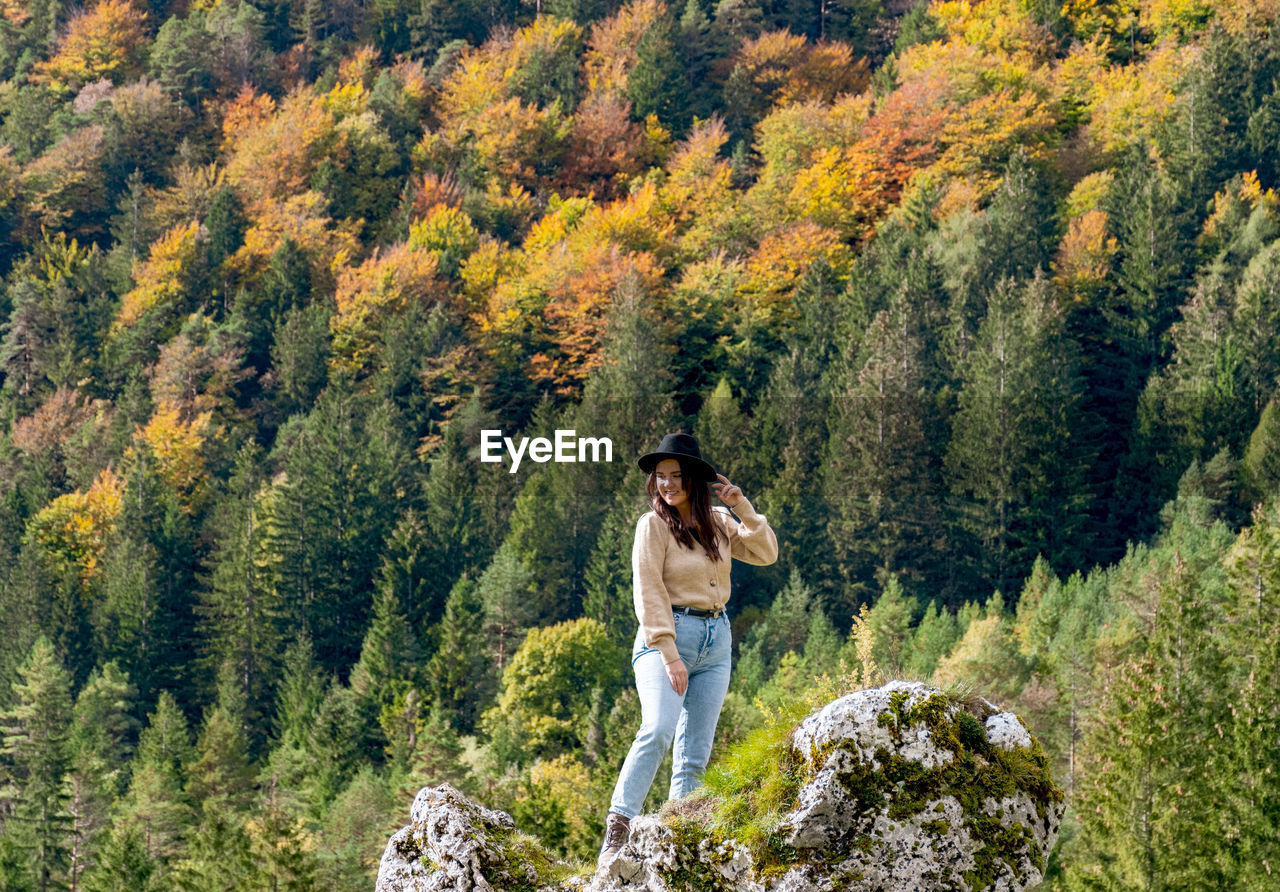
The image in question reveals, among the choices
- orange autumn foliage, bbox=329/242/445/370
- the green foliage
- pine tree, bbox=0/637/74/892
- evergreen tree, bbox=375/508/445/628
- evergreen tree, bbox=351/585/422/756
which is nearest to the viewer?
pine tree, bbox=0/637/74/892

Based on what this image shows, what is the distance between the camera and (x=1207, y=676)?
44875mm

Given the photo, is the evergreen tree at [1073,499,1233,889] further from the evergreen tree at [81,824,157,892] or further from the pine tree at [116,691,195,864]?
the pine tree at [116,691,195,864]

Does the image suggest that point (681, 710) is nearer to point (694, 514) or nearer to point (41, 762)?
point (694, 514)

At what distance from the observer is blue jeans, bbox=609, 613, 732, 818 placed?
9.25 m

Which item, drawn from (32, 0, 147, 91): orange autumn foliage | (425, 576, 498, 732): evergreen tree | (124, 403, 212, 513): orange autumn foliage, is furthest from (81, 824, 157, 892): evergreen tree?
(32, 0, 147, 91): orange autumn foliage

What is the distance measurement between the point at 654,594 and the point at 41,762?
7083cm

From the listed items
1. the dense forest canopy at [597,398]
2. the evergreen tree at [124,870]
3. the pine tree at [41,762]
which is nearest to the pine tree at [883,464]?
the dense forest canopy at [597,398]

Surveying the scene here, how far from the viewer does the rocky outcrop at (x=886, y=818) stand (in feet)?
28.4

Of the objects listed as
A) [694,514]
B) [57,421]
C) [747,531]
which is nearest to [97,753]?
[57,421]

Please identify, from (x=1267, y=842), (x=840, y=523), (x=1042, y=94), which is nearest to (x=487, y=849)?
(x=1267, y=842)

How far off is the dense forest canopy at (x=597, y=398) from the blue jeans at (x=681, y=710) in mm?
30926

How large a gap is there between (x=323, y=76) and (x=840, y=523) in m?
71.4

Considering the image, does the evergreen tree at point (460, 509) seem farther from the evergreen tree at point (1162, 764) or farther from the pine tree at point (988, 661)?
the evergreen tree at point (1162, 764)

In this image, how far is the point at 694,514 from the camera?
31.1ft
